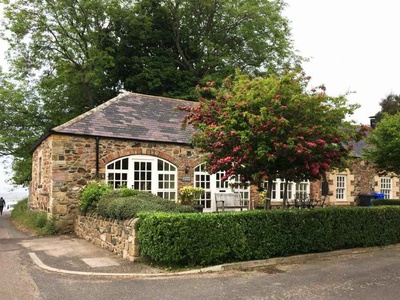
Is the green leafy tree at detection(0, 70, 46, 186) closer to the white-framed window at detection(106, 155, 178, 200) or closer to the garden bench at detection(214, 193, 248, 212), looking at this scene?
the white-framed window at detection(106, 155, 178, 200)

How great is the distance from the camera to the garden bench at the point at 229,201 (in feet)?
53.7

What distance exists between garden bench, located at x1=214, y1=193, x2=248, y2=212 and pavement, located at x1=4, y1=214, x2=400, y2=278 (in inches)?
248

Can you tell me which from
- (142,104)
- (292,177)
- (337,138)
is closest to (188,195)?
(142,104)

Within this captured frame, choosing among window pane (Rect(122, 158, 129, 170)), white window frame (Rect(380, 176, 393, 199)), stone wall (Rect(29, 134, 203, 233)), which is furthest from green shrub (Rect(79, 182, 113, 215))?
white window frame (Rect(380, 176, 393, 199))

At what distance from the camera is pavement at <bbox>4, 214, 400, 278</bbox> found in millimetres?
7871

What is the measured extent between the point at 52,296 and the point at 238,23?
2755 cm

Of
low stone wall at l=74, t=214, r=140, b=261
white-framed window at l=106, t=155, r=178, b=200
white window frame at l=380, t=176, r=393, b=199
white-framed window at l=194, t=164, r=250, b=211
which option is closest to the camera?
low stone wall at l=74, t=214, r=140, b=261

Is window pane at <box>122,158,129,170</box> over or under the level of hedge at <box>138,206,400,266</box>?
over

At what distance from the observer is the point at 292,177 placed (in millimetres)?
10266

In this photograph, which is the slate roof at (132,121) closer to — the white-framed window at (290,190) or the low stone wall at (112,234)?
the low stone wall at (112,234)

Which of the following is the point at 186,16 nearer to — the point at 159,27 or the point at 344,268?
the point at 159,27

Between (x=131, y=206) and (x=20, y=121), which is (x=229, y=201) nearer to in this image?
(x=131, y=206)

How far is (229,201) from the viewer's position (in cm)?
1677

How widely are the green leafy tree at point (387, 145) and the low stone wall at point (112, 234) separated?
11.4 metres
